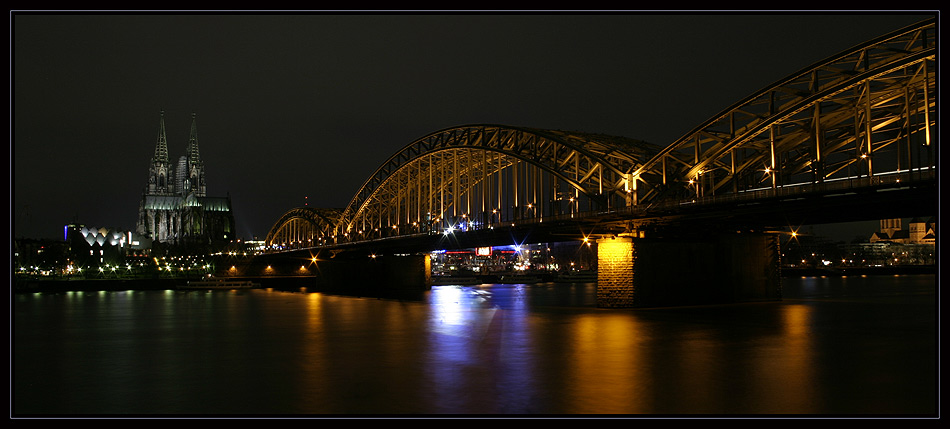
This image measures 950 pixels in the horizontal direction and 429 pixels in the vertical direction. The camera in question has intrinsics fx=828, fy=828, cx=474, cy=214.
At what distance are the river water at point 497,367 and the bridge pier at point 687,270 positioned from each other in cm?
465

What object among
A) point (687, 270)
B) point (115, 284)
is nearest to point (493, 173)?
point (687, 270)


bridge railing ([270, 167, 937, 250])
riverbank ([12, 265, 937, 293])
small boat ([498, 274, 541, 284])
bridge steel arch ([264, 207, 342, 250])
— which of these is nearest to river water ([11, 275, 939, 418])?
bridge railing ([270, 167, 937, 250])

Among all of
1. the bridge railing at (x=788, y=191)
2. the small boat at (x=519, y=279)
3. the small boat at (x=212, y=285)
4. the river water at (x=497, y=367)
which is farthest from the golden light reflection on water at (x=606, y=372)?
the small boat at (x=519, y=279)

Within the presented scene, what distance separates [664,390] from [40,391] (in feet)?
62.6

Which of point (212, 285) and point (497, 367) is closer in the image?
point (497, 367)

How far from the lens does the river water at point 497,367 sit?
21516mm

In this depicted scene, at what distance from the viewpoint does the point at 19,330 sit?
5009cm

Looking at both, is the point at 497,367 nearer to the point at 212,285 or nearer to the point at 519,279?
the point at 212,285

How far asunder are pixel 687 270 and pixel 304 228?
4846 inches

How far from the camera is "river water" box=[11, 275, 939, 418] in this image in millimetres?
21516

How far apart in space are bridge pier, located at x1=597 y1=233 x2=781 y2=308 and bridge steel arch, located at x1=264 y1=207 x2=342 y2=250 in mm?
82233

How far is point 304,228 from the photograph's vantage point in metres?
171

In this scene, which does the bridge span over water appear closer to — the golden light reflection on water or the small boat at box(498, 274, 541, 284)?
the golden light reflection on water

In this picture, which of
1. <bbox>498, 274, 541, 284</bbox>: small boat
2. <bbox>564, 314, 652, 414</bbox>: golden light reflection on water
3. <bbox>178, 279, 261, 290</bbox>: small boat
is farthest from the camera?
<bbox>498, 274, 541, 284</bbox>: small boat
